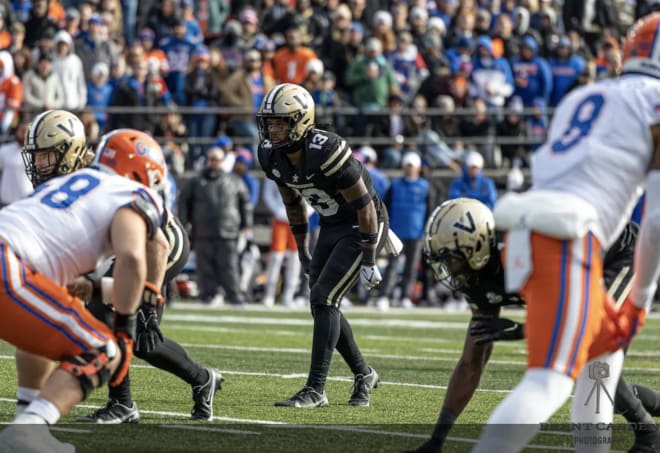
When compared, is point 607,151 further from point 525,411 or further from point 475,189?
point 475,189

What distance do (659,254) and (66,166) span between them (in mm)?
2686

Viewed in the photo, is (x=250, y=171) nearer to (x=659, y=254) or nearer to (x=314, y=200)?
(x=314, y=200)

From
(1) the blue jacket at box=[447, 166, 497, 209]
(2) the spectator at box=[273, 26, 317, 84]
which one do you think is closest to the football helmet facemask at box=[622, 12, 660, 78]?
(1) the blue jacket at box=[447, 166, 497, 209]

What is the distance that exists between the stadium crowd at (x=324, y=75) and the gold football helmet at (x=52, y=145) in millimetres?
9391

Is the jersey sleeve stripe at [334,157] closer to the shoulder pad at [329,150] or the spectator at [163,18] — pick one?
the shoulder pad at [329,150]

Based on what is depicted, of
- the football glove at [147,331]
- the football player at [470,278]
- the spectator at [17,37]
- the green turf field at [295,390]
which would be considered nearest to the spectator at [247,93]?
the spectator at [17,37]

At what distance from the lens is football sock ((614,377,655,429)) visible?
5691 mm

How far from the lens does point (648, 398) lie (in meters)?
6.06

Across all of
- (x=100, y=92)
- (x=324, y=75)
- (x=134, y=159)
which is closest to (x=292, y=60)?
(x=324, y=75)

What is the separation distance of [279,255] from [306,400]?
8.80 metres

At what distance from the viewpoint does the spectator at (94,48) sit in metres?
16.8

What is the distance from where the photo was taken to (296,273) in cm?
1612

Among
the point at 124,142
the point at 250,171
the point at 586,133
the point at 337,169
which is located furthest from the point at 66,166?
the point at 250,171

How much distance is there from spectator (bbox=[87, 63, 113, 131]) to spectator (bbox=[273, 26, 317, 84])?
7.11 feet
